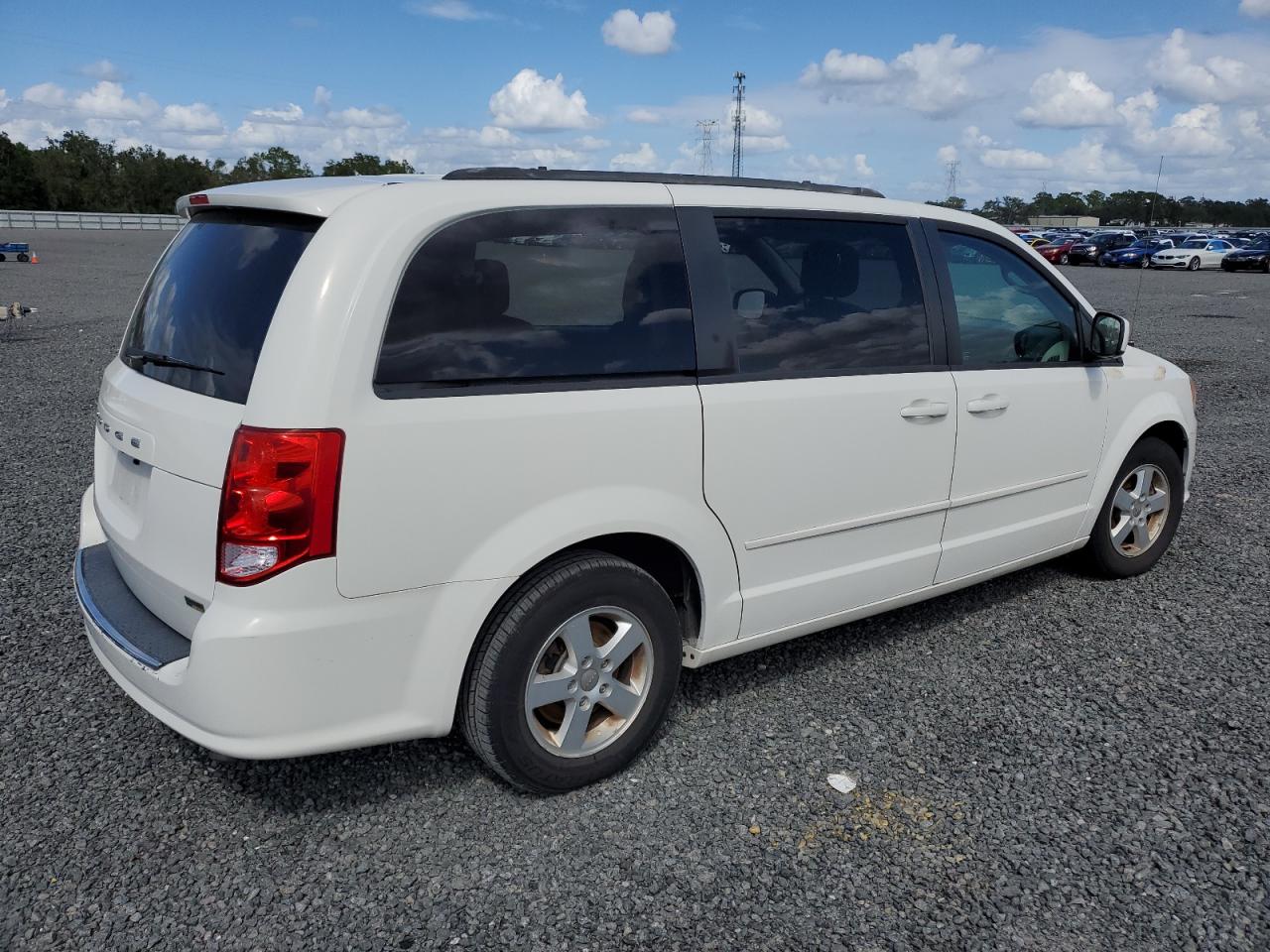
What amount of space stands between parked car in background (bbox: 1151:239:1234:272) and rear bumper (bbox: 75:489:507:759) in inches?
1763

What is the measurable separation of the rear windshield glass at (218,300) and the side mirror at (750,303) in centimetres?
133

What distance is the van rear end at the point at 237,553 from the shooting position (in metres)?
2.50

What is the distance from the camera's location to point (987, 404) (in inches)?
155

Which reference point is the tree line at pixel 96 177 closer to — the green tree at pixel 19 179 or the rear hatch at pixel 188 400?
the green tree at pixel 19 179

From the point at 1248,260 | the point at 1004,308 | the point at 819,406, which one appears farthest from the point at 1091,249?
the point at 819,406

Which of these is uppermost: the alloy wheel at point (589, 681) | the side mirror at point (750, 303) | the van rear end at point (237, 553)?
the side mirror at point (750, 303)

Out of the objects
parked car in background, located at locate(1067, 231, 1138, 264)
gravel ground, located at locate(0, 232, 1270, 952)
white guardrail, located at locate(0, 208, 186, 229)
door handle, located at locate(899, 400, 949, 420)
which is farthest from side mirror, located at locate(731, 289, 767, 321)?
white guardrail, located at locate(0, 208, 186, 229)

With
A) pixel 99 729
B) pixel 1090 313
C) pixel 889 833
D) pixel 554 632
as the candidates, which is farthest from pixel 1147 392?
pixel 99 729

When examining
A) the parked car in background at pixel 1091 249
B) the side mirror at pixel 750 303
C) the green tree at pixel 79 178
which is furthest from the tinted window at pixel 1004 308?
the green tree at pixel 79 178

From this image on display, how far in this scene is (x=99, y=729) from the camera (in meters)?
3.44

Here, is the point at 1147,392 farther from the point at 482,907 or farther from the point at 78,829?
the point at 78,829

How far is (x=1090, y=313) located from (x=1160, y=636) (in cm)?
148

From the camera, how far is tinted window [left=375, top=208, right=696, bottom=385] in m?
2.69

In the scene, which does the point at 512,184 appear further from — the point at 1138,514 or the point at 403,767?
the point at 1138,514
